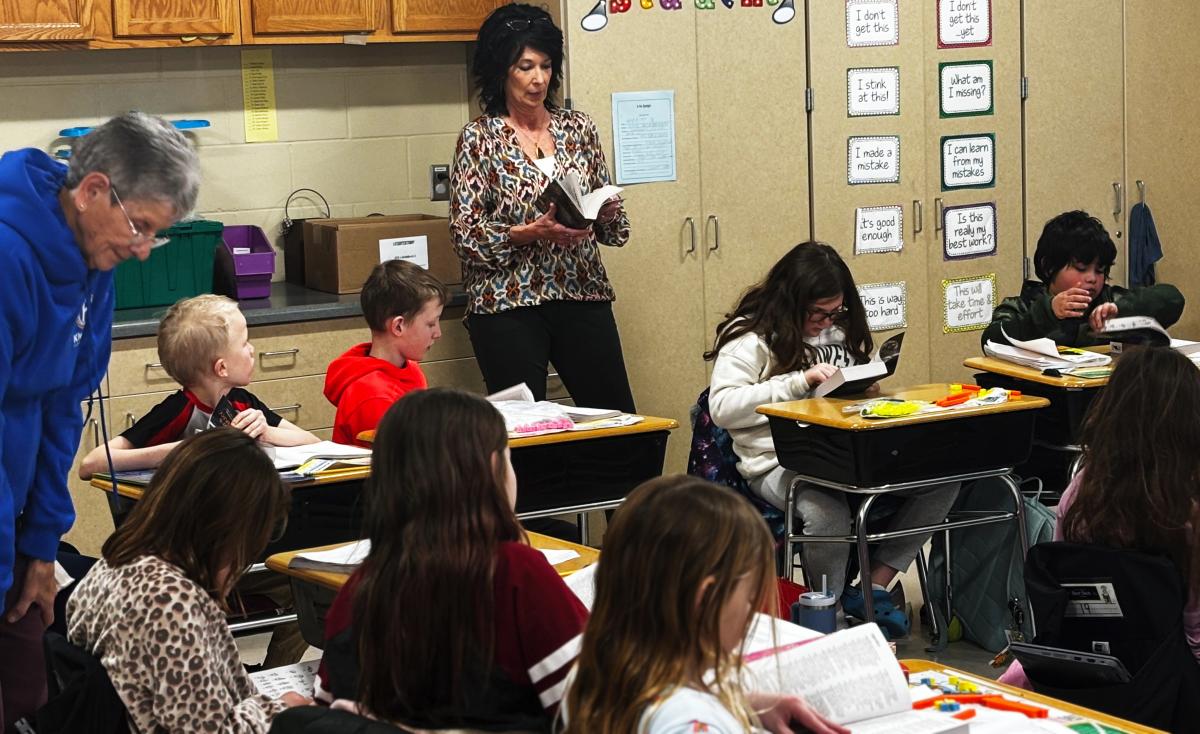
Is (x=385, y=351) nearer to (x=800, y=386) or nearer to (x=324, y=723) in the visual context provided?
(x=800, y=386)

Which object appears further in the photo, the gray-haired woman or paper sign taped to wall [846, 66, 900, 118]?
paper sign taped to wall [846, 66, 900, 118]

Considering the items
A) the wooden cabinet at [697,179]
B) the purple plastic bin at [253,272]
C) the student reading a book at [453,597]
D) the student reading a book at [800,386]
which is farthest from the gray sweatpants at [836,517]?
the student reading a book at [453,597]

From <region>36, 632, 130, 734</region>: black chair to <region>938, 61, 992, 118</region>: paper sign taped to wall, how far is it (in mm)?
4394

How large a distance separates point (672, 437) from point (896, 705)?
3452 millimetres

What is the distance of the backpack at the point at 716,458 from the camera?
13.6 feet

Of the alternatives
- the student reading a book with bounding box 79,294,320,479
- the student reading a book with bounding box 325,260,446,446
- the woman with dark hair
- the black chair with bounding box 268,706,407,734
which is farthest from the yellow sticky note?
the black chair with bounding box 268,706,407,734

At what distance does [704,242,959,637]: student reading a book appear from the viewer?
158 inches

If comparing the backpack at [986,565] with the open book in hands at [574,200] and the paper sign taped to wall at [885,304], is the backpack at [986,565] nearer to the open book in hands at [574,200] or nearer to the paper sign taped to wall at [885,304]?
the open book in hands at [574,200]

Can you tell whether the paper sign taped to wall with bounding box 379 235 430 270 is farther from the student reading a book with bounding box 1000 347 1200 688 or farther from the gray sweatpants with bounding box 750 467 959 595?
the student reading a book with bounding box 1000 347 1200 688

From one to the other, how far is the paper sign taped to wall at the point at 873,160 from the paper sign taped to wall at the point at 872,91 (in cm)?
10

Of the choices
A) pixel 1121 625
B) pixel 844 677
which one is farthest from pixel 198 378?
pixel 1121 625

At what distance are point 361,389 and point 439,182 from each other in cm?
197

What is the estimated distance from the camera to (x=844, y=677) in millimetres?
1969

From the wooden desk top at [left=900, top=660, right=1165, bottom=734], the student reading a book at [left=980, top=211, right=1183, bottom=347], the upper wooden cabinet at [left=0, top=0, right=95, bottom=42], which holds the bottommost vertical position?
the wooden desk top at [left=900, top=660, right=1165, bottom=734]
